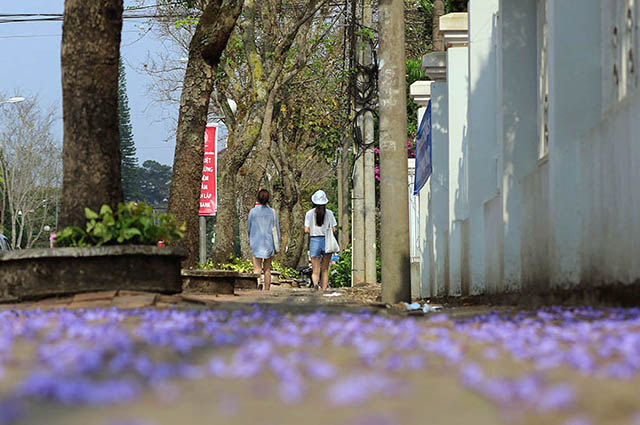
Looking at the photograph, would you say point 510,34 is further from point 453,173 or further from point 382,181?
point 453,173

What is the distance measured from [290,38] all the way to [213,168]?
122 inches

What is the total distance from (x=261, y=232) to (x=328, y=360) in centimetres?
1399

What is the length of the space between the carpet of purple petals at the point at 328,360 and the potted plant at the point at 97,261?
68.8 inches

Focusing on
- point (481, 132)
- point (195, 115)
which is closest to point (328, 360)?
point (195, 115)

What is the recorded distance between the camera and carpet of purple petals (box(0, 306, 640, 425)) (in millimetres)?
3064

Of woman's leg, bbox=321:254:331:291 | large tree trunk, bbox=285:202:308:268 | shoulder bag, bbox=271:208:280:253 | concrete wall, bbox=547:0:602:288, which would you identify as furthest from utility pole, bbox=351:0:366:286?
concrete wall, bbox=547:0:602:288

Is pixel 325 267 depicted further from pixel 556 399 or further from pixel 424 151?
pixel 556 399

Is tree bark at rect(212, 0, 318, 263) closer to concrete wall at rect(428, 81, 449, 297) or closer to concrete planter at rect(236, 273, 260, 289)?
concrete planter at rect(236, 273, 260, 289)

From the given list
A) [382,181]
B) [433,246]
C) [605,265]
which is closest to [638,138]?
[605,265]

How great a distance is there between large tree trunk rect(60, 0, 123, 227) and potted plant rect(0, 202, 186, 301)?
10.3 inches

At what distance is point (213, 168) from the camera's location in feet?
71.4

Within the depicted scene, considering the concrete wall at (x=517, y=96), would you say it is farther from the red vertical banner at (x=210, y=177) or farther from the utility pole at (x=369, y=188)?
the utility pole at (x=369, y=188)

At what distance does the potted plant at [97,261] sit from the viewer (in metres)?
8.26

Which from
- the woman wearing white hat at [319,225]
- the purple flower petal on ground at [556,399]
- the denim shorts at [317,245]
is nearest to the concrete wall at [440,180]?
the woman wearing white hat at [319,225]
